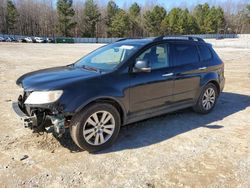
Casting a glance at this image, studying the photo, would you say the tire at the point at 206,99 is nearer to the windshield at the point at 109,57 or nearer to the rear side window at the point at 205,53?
the rear side window at the point at 205,53

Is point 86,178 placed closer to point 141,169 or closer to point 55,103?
point 141,169

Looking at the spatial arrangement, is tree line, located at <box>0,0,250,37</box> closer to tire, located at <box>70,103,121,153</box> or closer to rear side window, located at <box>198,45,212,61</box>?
rear side window, located at <box>198,45,212,61</box>

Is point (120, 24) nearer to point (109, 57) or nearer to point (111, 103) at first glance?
point (109, 57)

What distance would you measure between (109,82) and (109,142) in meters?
0.95

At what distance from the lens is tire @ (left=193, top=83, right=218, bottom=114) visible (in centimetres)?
596

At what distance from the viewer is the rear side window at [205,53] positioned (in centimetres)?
602

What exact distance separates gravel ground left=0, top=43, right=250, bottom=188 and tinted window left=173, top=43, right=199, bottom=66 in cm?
123

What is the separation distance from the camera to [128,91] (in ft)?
14.6

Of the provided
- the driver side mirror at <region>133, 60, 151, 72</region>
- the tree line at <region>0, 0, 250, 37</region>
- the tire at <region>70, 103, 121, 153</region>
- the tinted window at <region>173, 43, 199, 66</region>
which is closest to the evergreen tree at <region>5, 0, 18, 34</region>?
the tree line at <region>0, 0, 250, 37</region>

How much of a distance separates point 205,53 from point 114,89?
285 centimetres

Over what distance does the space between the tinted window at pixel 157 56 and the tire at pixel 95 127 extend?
1.12 metres

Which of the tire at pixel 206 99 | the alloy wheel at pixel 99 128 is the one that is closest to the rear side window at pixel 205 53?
the tire at pixel 206 99

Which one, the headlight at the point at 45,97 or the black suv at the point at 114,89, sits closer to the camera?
the headlight at the point at 45,97

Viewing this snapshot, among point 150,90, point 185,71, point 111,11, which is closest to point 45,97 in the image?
point 150,90
